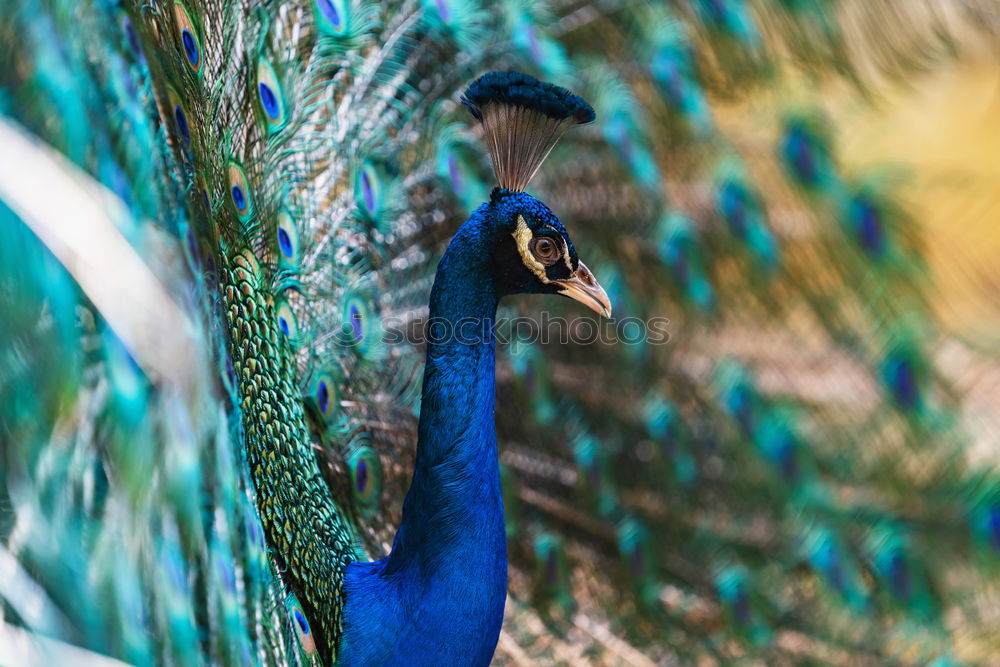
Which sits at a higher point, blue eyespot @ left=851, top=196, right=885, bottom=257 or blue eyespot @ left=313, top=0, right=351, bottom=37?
blue eyespot @ left=313, top=0, right=351, bottom=37

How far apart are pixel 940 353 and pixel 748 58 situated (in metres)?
0.43

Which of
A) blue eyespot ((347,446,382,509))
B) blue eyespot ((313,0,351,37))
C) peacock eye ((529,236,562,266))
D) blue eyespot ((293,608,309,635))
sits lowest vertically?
blue eyespot ((293,608,309,635))

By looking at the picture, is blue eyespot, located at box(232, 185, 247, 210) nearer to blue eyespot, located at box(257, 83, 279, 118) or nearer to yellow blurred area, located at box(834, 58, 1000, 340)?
blue eyespot, located at box(257, 83, 279, 118)

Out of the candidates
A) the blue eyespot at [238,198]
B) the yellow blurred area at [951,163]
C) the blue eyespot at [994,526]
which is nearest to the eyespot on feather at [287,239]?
the blue eyespot at [238,198]

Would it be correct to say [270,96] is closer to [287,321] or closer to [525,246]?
[287,321]

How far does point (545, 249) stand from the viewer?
1.10 metres

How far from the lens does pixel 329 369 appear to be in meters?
1.39

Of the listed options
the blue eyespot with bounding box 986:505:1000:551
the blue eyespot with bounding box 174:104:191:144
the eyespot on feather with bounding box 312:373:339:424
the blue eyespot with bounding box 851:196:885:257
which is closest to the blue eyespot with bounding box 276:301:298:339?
the eyespot on feather with bounding box 312:373:339:424

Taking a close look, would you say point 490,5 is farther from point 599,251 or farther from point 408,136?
point 599,251

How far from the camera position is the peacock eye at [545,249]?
1.10 metres

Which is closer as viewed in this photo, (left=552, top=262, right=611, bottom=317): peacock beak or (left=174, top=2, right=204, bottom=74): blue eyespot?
(left=174, top=2, right=204, bottom=74): blue eyespot

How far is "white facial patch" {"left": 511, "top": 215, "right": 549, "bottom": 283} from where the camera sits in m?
1.10

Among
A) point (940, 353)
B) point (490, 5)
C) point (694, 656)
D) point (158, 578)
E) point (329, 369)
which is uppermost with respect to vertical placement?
point (490, 5)

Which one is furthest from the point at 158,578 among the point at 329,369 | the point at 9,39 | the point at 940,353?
the point at 940,353
